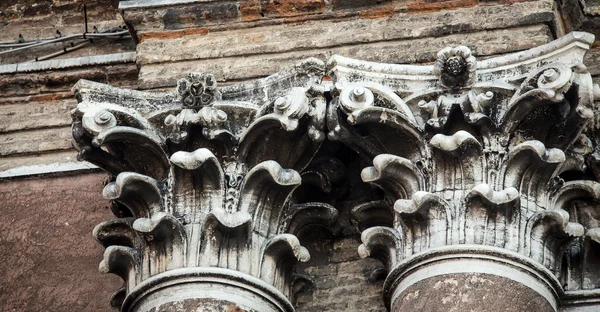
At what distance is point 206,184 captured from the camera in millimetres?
7637

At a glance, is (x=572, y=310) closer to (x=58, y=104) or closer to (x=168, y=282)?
(x=168, y=282)

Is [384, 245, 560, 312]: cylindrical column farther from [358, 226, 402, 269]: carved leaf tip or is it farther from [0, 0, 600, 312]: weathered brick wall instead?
[0, 0, 600, 312]: weathered brick wall

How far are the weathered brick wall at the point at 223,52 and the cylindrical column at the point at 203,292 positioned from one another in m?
0.60

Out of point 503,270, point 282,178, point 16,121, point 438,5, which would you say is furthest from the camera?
point 16,121

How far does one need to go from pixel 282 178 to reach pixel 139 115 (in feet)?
2.66

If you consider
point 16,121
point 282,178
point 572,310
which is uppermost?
point 16,121

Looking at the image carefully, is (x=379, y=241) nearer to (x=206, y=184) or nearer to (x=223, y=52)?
(x=206, y=184)

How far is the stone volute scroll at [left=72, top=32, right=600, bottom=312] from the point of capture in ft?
23.8

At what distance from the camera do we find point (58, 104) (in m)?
9.49

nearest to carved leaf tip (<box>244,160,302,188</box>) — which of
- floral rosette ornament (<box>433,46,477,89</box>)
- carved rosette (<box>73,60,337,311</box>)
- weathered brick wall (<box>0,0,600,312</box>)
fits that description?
carved rosette (<box>73,60,337,311</box>)

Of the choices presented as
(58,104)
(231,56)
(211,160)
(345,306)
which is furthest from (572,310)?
(58,104)

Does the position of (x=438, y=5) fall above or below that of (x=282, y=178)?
above

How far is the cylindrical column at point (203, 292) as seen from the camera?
24.0 ft

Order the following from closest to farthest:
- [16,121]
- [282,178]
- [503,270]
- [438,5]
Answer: [503,270] → [282,178] → [438,5] → [16,121]
